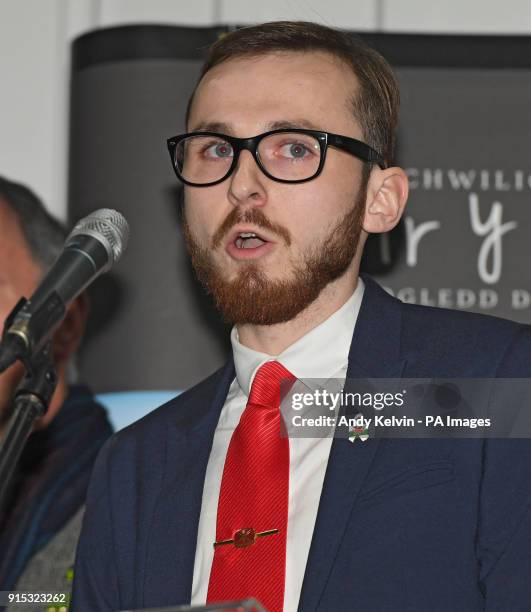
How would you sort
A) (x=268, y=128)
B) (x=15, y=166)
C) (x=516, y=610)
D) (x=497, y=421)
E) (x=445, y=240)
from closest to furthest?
1. (x=516, y=610)
2. (x=497, y=421)
3. (x=268, y=128)
4. (x=445, y=240)
5. (x=15, y=166)

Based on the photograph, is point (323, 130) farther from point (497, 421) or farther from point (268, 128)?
point (497, 421)

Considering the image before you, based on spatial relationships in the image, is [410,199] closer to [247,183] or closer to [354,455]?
[247,183]

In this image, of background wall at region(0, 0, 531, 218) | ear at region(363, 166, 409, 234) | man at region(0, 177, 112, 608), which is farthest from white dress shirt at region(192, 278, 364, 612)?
background wall at region(0, 0, 531, 218)

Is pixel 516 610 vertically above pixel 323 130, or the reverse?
pixel 323 130

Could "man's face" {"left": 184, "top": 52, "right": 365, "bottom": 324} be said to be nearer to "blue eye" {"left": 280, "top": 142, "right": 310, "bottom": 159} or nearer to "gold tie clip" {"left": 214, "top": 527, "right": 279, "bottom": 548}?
"blue eye" {"left": 280, "top": 142, "right": 310, "bottom": 159}

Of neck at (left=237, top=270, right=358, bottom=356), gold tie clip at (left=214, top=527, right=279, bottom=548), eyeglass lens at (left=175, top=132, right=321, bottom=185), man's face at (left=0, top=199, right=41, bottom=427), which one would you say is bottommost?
gold tie clip at (left=214, top=527, right=279, bottom=548)

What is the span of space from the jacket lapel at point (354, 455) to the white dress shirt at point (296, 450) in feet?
0.14

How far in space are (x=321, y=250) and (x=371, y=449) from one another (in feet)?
1.13

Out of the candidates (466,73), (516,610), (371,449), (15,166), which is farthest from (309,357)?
(15,166)

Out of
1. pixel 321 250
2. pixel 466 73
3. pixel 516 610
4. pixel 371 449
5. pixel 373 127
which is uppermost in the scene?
pixel 466 73

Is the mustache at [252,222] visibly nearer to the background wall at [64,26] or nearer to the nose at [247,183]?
the nose at [247,183]

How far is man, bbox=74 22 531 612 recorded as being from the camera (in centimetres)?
160

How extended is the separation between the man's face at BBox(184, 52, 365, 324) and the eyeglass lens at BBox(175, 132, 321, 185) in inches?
0.8

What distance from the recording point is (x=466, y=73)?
7.93 ft
